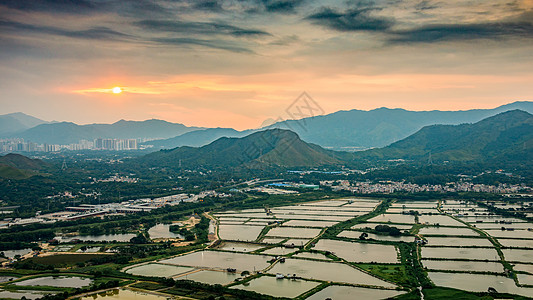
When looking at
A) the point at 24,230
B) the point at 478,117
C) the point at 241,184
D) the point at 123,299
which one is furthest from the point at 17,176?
the point at 478,117

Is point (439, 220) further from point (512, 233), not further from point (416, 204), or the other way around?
point (416, 204)

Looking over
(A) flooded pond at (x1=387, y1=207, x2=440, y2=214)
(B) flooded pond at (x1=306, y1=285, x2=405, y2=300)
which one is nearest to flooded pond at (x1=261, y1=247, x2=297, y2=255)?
(B) flooded pond at (x1=306, y1=285, x2=405, y2=300)

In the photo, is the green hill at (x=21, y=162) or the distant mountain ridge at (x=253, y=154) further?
the distant mountain ridge at (x=253, y=154)

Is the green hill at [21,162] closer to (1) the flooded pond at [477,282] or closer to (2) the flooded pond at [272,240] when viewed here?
(2) the flooded pond at [272,240]

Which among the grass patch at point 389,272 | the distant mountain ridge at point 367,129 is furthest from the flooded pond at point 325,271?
the distant mountain ridge at point 367,129

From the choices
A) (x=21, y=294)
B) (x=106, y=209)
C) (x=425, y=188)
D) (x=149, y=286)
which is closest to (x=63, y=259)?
(x=21, y=294)

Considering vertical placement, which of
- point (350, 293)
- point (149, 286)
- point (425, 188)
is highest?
point (425, 188)

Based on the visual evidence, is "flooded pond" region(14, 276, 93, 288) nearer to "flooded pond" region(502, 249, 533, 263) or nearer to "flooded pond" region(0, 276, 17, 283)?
"flooded pond" region(0, 276, 17, 283)
